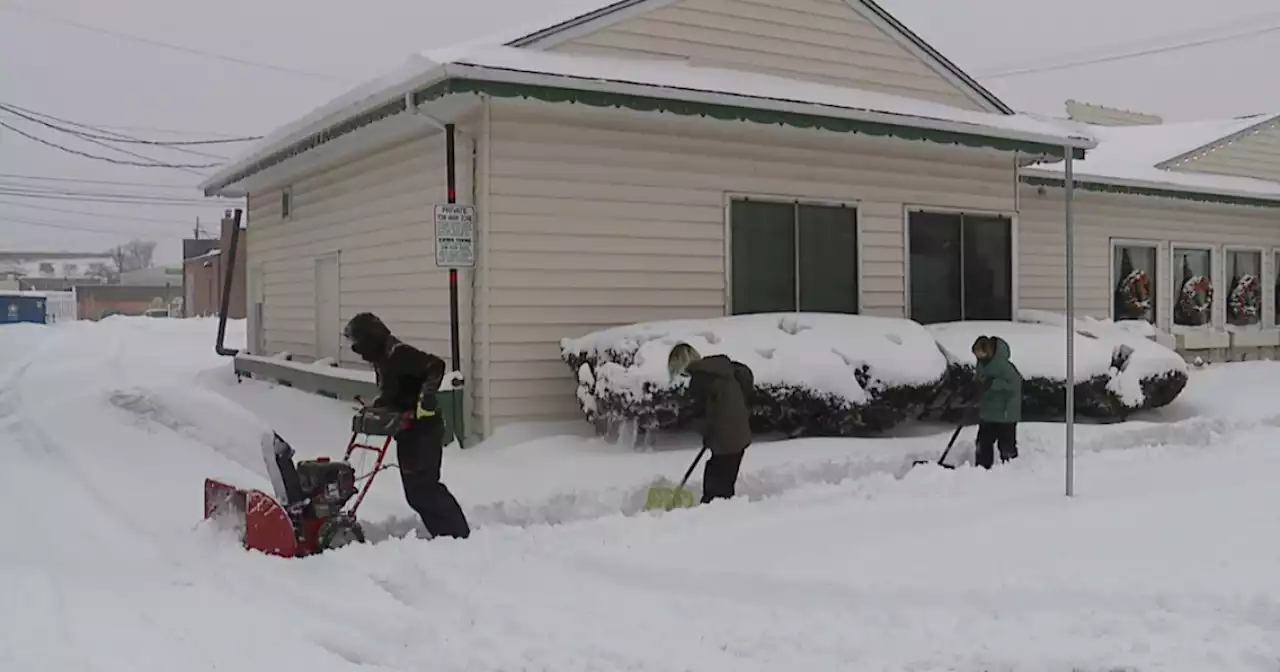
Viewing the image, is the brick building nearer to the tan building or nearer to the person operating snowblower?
the tan building

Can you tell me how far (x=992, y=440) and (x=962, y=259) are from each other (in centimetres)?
487

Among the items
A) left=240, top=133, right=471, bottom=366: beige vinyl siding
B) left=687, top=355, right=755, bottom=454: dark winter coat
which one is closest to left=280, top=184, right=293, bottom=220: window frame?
→ left=240, top=133, right=471, bottom=366: beige vinyl siding

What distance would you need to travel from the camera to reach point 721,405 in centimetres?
781

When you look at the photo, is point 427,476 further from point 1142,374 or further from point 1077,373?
point 1142,374

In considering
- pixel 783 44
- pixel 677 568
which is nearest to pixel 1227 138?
pixel 783 44

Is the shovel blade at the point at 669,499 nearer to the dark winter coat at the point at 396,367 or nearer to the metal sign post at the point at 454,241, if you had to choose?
the dark winter coat at the point at 396,367

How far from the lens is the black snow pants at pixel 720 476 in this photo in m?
7.91

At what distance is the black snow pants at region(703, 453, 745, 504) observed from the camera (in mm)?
7906

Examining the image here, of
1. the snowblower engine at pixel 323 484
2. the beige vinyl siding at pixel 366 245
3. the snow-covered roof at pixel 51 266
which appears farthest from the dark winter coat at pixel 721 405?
Result: the snow-covered roof at pixel 51 266

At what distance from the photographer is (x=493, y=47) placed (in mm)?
10289

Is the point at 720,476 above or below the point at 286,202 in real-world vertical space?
below

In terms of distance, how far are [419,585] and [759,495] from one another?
11.4 feet

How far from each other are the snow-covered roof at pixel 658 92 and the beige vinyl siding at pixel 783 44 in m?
0.24

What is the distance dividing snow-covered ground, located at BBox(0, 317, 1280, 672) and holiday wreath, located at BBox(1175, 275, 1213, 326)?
812 cm
